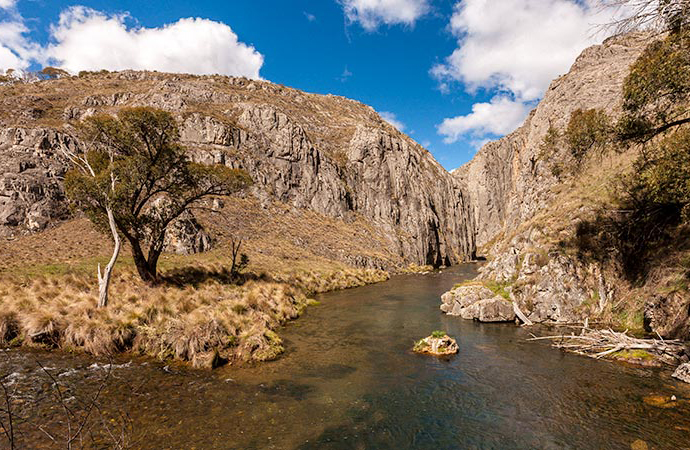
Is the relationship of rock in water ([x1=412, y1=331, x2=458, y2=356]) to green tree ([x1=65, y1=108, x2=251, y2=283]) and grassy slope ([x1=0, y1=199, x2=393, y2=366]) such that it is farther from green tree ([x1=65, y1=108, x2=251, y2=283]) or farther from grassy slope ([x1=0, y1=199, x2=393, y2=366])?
green tree ([x1=65, y1=108, x2=251, y2=283])

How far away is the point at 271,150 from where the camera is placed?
79.4m

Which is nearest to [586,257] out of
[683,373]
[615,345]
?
[615,345]

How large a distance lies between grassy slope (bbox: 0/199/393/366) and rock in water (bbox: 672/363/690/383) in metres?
19.4

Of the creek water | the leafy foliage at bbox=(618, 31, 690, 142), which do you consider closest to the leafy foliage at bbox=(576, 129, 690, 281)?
the leafy foliage at bbox=(618, 31, 690, 142)

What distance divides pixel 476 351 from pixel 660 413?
890 cm

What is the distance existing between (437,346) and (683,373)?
11.0 m

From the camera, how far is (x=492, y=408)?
13945 millimetres

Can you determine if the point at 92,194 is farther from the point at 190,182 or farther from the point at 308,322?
the point at 308,322

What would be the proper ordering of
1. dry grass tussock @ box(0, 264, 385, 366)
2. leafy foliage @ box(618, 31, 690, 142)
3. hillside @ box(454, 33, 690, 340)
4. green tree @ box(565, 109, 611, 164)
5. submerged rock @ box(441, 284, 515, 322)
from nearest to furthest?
leafy foliage @ box(618, 31, 690, 142)
dry grass tussock @ box(0, 264, 385, 366)
green tree @ box(565, 109, 611, 164)
hillside @ box(454, 33, 690, 340)
submerged rock @ box(441, 284, 515, 322)

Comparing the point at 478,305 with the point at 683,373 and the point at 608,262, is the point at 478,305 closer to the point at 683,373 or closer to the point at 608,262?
the point at 608,262

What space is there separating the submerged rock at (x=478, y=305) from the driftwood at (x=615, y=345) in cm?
644

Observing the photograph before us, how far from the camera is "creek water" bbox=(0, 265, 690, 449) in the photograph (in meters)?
11.6

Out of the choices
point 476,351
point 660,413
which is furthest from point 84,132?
point 660,413

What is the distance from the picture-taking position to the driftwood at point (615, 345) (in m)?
16.8
